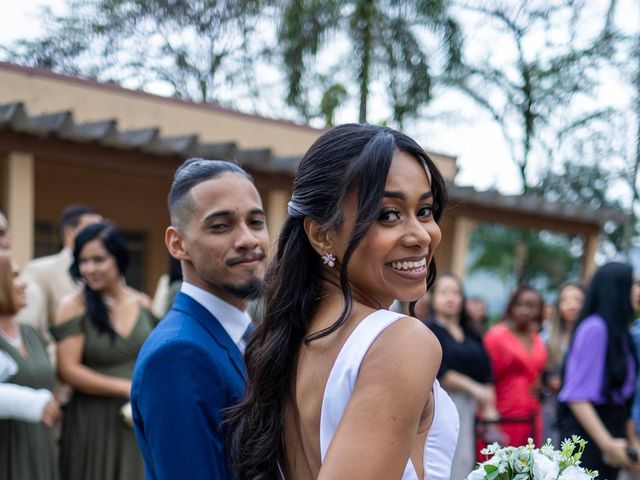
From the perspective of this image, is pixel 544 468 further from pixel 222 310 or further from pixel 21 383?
pixel 21 383

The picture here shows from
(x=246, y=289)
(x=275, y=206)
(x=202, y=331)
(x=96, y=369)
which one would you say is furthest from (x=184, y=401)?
(x=275, y=206)

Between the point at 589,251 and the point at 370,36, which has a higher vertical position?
the point at 370,36

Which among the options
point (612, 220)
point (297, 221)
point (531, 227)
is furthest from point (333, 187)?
point (612, 220)

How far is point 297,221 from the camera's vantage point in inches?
59.2

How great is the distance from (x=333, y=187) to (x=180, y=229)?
0.93m

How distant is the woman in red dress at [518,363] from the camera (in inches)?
211

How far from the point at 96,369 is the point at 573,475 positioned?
10.7 feet

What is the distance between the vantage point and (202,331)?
1840 millimetres

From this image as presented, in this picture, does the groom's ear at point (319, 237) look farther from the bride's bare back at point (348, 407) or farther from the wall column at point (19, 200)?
the wall column at point (19, 200)

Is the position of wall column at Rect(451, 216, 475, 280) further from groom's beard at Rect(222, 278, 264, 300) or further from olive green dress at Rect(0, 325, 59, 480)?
groom's beard at Rect(222, 278, 264, 300)

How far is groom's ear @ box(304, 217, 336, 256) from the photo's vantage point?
139 centimetres

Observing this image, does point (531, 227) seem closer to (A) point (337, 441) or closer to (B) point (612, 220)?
(B) point (612, 220)

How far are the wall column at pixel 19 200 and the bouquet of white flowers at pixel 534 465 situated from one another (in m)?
6.61

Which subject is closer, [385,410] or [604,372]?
[385,410]
